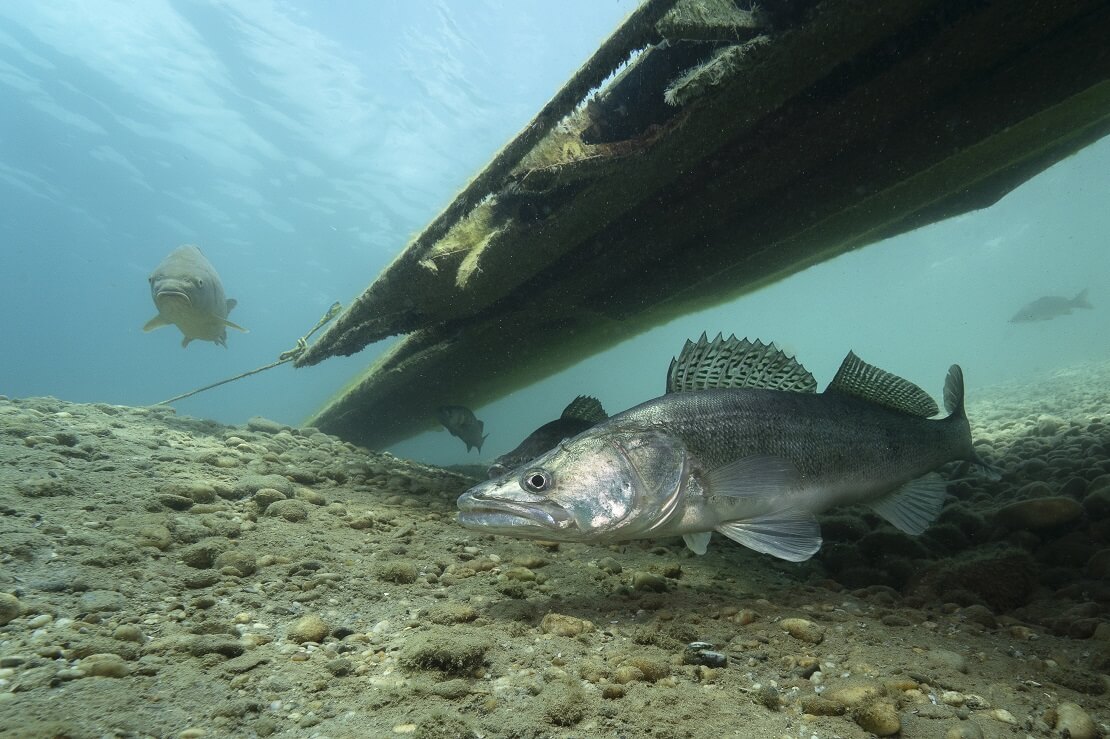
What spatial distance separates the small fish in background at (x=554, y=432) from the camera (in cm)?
517

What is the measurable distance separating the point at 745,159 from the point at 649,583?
3465 mm

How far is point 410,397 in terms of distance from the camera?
8.81m

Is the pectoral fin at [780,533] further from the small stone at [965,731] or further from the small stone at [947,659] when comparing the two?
the small stone at [965,731]

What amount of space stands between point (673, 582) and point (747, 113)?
10.6ft

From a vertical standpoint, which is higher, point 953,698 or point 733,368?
point 733,368

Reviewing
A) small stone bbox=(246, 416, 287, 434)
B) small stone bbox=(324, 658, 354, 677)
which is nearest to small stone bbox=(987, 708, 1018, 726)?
small stone bbox=(324, 658, 354, 677)

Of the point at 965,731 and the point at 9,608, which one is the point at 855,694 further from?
the point at 9,608

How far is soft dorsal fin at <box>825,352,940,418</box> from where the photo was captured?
395cm

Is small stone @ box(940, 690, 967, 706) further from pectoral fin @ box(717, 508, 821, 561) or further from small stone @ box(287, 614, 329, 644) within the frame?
small stone @ box(287, 614, 329, 644)

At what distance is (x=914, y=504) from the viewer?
370 centimetres

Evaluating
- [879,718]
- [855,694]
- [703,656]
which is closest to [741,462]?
[703,656]

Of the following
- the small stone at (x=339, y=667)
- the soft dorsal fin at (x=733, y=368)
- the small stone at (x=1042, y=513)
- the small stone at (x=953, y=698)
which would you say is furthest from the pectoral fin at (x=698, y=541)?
the small stone at (x=1042, y=513)

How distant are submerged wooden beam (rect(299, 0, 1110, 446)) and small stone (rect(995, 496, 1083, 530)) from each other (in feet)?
9.71

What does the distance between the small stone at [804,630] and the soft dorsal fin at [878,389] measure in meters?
2.18
